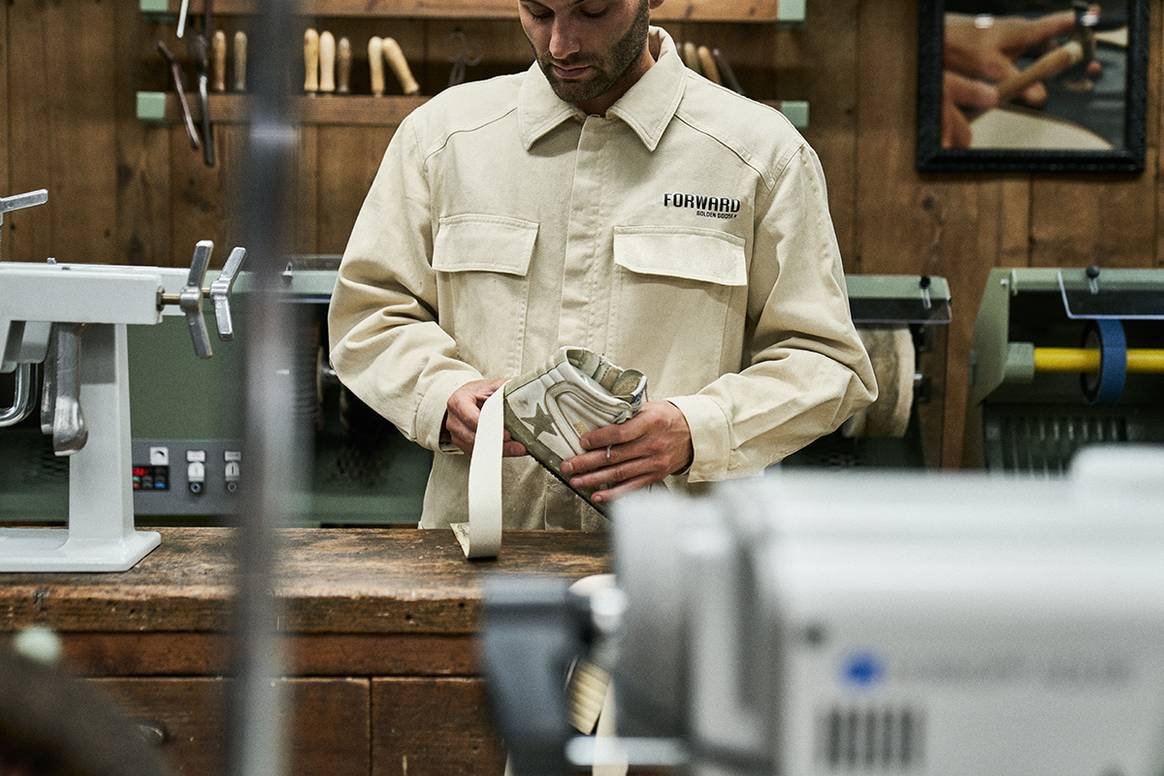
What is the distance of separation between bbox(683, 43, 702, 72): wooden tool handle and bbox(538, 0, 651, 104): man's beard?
4.73 feet

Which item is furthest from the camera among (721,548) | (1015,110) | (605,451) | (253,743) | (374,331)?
(1015,110)

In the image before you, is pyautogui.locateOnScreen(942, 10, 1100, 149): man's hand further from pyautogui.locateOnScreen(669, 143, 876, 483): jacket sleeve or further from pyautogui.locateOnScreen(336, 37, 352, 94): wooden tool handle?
pyautogui.locateOnScreen(669, 143, 876, 483): jacket sleeve

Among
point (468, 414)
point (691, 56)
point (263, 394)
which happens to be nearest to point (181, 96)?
point (691, 56)

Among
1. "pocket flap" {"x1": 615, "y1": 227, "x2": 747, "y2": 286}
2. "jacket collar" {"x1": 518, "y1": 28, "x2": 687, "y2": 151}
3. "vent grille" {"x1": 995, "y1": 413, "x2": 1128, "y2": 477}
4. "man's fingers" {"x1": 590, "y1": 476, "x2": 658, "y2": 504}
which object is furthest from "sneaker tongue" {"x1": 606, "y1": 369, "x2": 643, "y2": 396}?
"vent grille" {"x1": 995, "y1": 413, "x2": 1128, "y2": 477}

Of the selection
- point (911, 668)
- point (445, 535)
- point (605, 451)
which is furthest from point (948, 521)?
point (445, 535)

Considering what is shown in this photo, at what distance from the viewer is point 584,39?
4.92 ft

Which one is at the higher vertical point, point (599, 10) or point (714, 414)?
point (599, 10)

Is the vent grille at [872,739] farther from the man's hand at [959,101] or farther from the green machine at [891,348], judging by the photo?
the man's hand at [959,101]

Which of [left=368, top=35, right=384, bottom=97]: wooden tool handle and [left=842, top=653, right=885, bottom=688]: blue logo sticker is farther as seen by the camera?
[left=368, top=35, right=384, bottom=97]: wooden tool handle

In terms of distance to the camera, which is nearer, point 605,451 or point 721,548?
point 721,548

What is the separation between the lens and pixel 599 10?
150 centimetres

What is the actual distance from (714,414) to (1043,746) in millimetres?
1026

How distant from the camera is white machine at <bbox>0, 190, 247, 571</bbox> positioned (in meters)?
1.29

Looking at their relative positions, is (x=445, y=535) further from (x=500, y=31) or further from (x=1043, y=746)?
(x=500, y=31)
